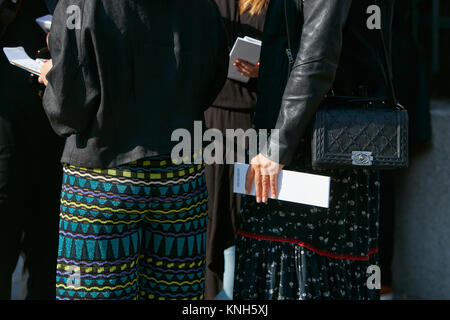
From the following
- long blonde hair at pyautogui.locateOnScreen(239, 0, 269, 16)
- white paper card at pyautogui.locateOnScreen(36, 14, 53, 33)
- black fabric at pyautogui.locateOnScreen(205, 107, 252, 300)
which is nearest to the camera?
white paper card at pyautogui.locateOnScreen(36, 14, 53, 33)

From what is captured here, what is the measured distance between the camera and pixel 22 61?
6.66 ft

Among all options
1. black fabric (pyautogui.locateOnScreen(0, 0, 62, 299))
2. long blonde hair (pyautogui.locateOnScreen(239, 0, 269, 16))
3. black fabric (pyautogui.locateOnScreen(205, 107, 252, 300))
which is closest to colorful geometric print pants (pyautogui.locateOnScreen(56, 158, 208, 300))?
black fabric (pyautogui.locateOnScreen(0, 0, 62, 299))

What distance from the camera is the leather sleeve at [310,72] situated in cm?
181

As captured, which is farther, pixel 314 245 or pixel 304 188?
pixel 314 245

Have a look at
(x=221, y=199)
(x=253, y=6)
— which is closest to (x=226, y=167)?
(x=221, y=199)

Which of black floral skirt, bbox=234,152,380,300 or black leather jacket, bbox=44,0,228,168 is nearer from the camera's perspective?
black leather jacket, bbox=44,0,228,168

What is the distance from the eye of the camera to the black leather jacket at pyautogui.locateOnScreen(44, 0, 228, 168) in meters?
1.66

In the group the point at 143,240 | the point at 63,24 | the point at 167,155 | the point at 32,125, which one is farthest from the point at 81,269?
the point at 32,125

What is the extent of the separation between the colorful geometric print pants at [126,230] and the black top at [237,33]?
0.82 m

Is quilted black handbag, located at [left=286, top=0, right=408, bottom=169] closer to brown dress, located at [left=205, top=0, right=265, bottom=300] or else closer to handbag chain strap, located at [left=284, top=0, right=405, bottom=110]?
handbag chain strap, located at [left=284, top=0, right=405, bottom=110]

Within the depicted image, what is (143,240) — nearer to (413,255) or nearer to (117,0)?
(117,0)

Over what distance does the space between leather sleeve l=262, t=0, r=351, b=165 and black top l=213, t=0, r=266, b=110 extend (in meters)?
0.71

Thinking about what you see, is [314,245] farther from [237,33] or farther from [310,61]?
[237,33]

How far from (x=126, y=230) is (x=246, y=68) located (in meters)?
1.08
